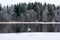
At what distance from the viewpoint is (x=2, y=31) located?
10.0 feet

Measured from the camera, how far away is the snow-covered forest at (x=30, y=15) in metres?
3.06

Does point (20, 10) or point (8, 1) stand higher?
point (8, 1)

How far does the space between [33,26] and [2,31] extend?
0.84 m

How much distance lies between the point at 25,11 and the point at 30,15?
17 centimetres

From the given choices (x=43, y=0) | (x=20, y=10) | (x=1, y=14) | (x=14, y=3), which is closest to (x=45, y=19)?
(x=43, y=0)

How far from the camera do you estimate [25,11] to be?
3.11 meters

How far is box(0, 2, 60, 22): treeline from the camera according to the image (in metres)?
3.07
